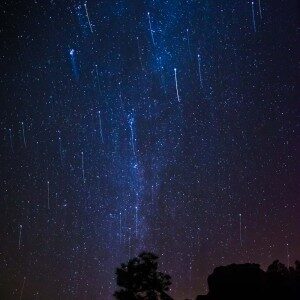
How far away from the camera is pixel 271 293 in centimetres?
2820

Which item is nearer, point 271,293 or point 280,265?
point 271,293

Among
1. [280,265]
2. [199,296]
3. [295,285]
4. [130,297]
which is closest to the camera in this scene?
[130,297]

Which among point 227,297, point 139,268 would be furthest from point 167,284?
point 227,297

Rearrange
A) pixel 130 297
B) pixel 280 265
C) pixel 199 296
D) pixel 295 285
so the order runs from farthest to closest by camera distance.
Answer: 1. pixel 280 265
2. pixel 199 296
3. pixel 295 285
4. pixel 130 297

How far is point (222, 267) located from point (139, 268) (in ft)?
32.0

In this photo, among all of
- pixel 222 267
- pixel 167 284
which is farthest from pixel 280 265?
pixel 167 284

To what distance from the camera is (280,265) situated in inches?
1745

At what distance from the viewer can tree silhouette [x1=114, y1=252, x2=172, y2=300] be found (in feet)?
89.1

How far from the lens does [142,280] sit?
27.6 m

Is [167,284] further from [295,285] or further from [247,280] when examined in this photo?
[295,285]

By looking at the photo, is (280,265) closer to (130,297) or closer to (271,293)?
(271,293)

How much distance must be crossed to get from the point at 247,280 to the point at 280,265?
16.9 meters

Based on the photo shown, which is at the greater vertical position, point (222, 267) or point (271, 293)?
point (222, 267)

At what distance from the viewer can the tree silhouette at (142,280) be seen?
27.2 m
